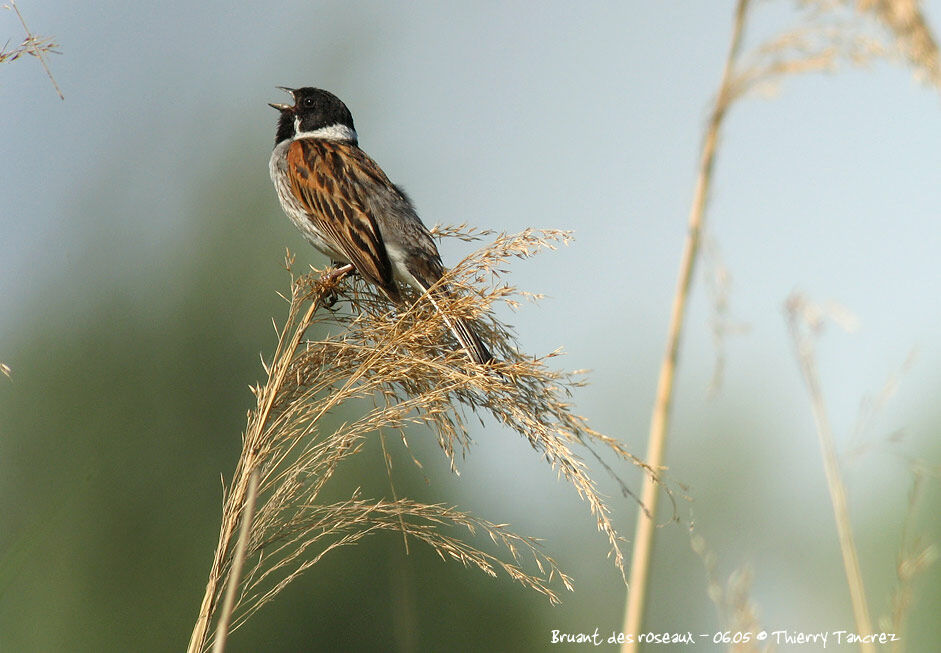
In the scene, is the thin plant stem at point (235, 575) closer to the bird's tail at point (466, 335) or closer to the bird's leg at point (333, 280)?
the bird's tail at point (466, 335)

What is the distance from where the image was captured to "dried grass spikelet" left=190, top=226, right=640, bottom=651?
2.07 m

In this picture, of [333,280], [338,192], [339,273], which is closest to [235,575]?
[333,280]

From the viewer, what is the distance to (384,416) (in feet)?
7.61

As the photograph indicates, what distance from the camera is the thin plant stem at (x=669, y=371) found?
1129 millimetres

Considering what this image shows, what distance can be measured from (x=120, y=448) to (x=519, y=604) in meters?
7.03

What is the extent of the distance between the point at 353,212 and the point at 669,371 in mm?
3120

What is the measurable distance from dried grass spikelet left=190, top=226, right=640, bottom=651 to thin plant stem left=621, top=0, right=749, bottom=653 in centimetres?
68

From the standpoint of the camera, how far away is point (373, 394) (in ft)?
8.14

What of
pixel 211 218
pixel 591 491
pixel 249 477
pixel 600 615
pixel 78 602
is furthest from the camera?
pixel 211 218

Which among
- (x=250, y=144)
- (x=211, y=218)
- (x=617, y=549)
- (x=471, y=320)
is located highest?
(x=250, y=144)

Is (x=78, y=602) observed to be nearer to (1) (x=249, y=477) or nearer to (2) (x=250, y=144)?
(2) (x=250, y=144)

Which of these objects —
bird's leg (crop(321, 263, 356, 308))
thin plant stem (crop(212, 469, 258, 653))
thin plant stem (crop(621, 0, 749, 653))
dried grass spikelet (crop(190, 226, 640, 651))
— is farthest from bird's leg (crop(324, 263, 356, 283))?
thin plant stem (crop(621, 0, 749, 653))

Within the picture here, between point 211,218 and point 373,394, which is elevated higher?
point 211,218

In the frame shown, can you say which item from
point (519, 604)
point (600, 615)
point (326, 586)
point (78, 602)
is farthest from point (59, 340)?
point (600, 615)
